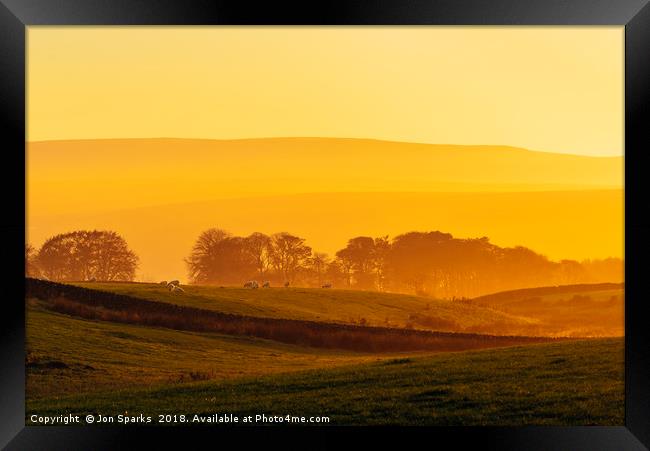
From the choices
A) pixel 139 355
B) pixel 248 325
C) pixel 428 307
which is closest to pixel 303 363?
pixel 248 325

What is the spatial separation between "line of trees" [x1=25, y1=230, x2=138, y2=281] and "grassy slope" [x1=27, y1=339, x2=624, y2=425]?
631 inches

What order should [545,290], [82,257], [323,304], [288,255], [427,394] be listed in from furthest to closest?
[323,304] < [288,255] < [82,257] < [545,290] < [427,394]

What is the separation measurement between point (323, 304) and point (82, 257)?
42.8 ft

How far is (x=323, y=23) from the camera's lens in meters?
12.9

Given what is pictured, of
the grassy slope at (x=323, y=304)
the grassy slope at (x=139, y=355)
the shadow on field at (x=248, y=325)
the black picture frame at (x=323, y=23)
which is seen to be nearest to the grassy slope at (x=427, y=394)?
the black picture frame at (x=323, y=23)

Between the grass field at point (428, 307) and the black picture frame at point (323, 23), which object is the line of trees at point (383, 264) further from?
the black picture frame at point (323, 23)

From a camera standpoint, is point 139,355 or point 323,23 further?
point 139,355

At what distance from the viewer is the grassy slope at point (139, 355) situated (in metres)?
26.3

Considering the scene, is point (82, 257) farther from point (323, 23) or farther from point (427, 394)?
point (323, 23)

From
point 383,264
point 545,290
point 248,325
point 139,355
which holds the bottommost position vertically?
point 139,355

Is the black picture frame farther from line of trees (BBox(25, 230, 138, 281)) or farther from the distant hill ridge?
the distant hill ridge

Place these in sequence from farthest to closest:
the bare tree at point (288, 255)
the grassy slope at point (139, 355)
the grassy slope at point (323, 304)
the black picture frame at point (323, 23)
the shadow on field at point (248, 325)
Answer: the bare tree at point (288, 255), the grassy slope at point (323, 304), the shadow on field at point (248, 325), the grassy slope at point (139, 355), the black picture frame at point (323, 23)

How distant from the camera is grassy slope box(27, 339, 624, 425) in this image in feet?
56.9

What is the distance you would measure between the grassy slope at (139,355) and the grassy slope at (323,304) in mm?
3811
